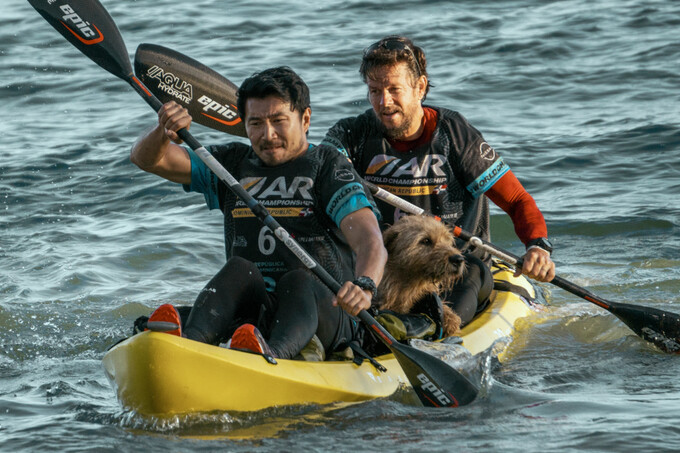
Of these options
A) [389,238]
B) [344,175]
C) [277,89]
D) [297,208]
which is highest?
[277,89]

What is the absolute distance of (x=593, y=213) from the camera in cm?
830

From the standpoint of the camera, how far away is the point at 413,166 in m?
5.45

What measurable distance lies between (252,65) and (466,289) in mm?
8321

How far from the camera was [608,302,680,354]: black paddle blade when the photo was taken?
5355mm

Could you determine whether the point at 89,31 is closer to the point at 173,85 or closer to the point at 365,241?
the point at 173,85

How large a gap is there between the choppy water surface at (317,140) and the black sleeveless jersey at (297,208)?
2.45 feet

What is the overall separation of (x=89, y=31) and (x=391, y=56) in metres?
1.61

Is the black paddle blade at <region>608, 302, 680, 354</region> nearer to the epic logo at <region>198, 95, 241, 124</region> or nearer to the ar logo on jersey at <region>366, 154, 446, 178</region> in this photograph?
the ar logo on jersey at <region>366, 154, 446, 178</region>

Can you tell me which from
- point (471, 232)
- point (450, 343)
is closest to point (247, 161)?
point (450, 343)

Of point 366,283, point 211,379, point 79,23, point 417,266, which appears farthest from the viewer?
point 79,23

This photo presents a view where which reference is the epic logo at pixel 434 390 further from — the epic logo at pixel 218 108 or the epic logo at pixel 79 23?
the epic logo at pixel 79 23

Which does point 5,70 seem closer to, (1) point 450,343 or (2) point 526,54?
(2) point 526,54

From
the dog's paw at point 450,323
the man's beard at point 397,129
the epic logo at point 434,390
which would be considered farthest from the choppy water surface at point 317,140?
the man's beard at point 397,129

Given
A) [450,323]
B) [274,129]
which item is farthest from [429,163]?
[274,129]
